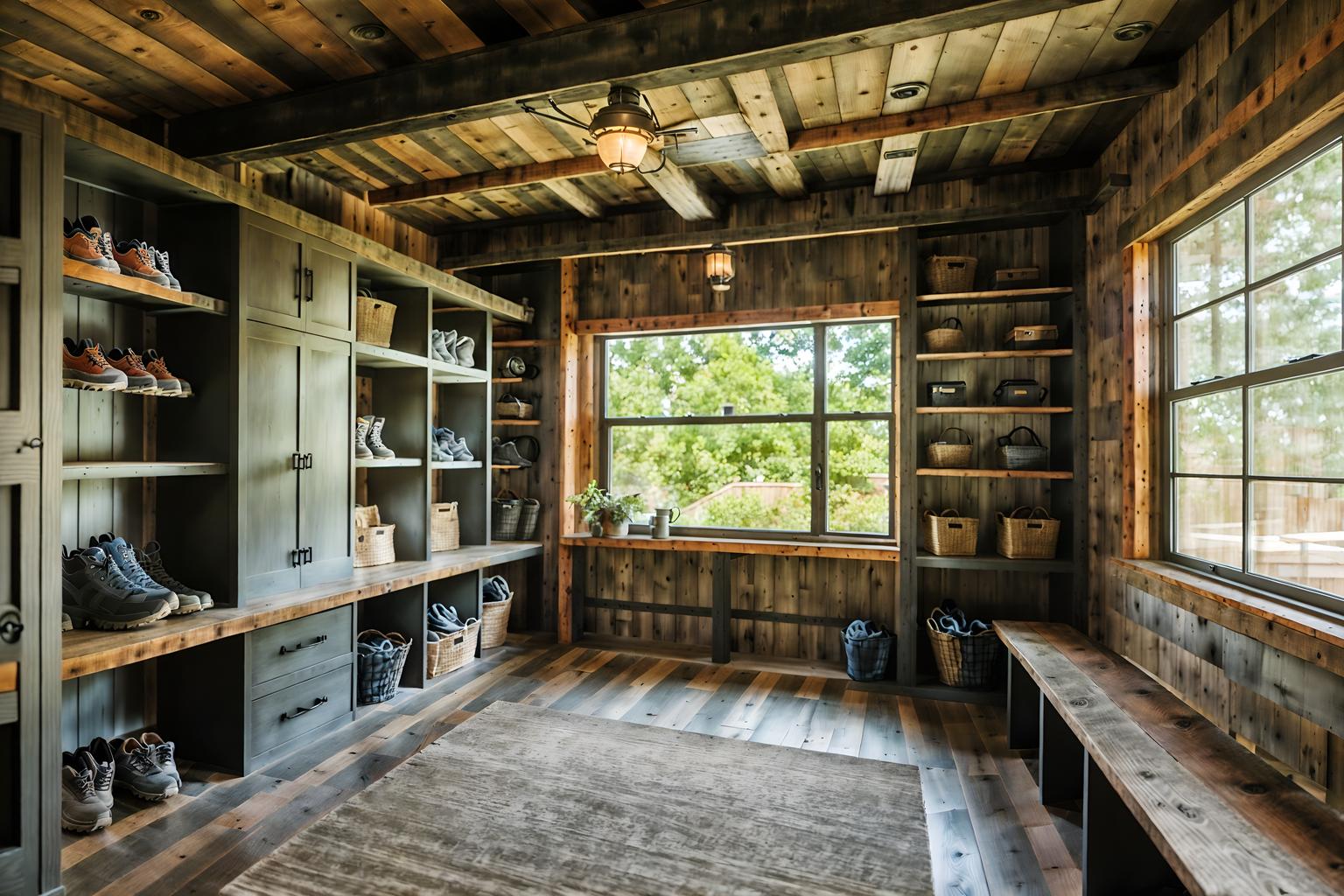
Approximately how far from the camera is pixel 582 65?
104 inches

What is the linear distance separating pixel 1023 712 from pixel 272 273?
3787 millimetres

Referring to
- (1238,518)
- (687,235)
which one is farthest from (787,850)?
(687,235)

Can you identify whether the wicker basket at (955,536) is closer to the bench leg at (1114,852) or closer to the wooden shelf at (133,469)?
the bench leg at (1114,852)

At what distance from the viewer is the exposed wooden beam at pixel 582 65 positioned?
231 centimetres

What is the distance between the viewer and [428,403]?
429 cm

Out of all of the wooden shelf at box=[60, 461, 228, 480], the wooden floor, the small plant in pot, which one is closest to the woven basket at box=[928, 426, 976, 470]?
the wooden floor

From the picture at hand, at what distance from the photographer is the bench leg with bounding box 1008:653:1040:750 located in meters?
3.38

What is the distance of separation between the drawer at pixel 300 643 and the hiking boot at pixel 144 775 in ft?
1.33

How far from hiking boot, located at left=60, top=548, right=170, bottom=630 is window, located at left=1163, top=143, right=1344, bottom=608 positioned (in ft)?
12.2

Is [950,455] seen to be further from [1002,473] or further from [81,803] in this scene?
[81,803]

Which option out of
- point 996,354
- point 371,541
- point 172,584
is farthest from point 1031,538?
point 172,584

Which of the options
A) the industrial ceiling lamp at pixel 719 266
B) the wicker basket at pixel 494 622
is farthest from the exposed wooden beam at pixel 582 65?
the wicker basket at pixel 494 622

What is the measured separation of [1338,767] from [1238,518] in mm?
848

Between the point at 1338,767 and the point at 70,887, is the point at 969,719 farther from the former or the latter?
the point at 70,887
